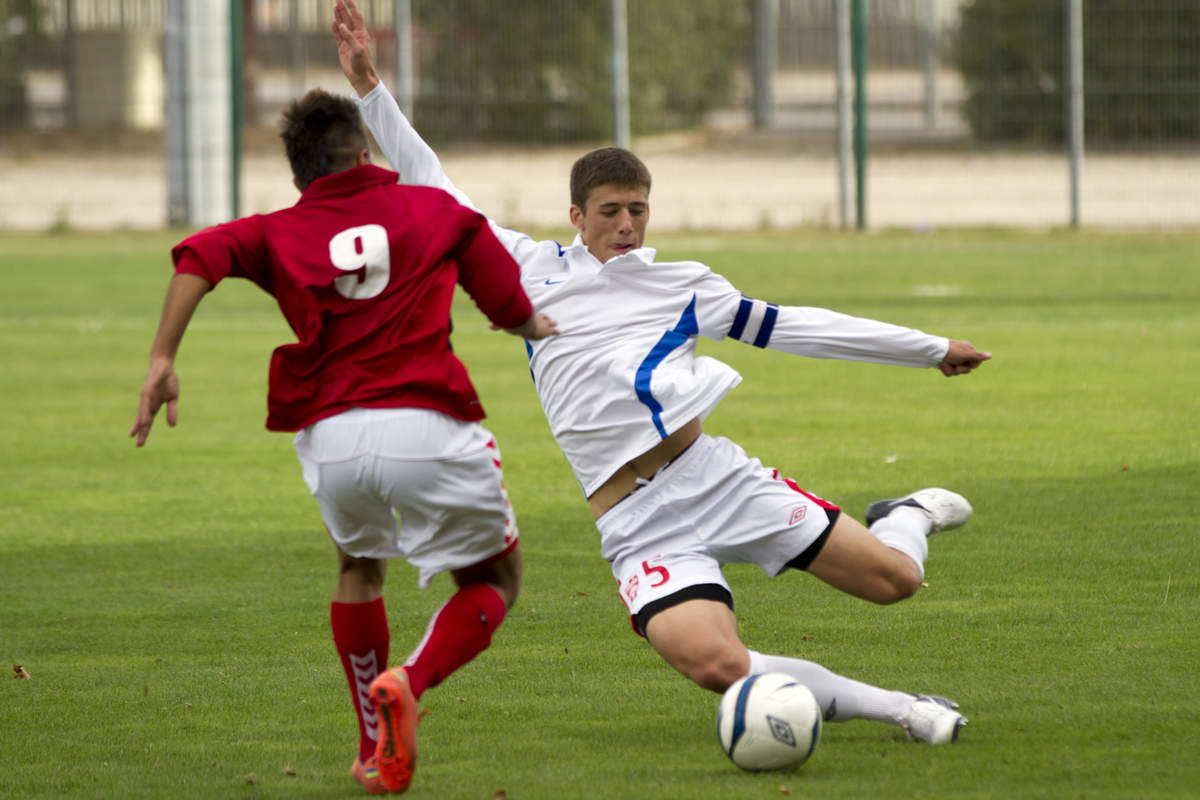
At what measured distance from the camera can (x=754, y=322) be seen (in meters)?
5.10

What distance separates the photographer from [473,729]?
16.5 ft

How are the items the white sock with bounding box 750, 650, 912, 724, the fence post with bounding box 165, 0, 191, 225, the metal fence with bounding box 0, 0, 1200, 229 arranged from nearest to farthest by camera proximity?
the white sock with bounding box 750, 650, 912, 724 < the metal fence with bounding box 0, 0, 1200, 229 < the fence post with bounding box 165, 0, 191, 225

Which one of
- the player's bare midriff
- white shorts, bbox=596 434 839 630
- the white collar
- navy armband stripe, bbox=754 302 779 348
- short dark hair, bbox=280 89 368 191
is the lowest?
white shorts, bbox=596 434 839 630

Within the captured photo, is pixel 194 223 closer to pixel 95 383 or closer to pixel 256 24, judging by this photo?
pixel 256 24

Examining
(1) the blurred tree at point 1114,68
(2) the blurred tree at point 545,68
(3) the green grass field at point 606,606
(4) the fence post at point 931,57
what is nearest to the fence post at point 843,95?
(4) the fence post at point 931,57

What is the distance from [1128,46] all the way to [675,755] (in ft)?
70.9

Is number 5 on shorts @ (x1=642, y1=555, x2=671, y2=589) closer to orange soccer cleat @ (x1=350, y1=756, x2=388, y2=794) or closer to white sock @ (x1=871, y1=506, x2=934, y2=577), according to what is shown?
white sock @ (x1=871, y1=506, x2=934, y2=577)

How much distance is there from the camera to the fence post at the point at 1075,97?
23422 millimetres

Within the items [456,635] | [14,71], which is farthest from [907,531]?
[14,71]

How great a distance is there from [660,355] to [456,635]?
104 cm

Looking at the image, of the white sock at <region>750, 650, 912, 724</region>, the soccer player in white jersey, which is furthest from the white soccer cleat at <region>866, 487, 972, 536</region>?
the white sock at <region>750, 650, 912, 724</region>

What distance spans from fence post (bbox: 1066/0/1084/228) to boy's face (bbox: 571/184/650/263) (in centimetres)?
1936

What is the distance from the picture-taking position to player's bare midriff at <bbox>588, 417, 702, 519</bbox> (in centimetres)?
498

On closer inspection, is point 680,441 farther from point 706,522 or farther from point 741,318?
point 741,318
